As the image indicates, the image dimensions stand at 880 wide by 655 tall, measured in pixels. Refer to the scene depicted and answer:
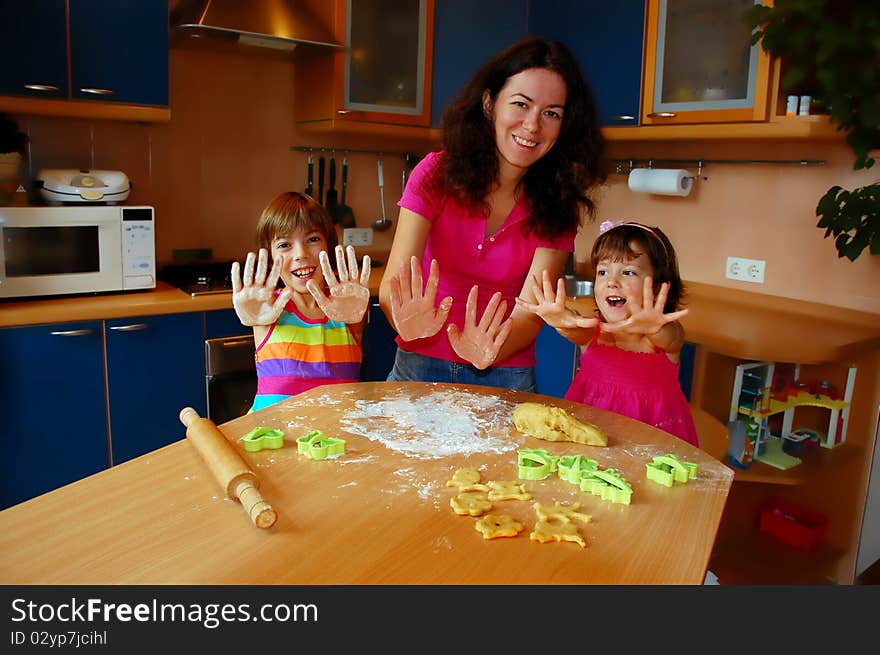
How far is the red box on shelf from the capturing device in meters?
2.26

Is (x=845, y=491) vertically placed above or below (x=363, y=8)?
below

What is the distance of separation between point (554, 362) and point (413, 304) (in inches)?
46.9

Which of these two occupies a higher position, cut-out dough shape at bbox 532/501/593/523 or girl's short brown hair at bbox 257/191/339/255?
girl's short brown hair at bbox 257/191/339/255

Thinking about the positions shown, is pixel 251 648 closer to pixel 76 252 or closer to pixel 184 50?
pixel 76 252

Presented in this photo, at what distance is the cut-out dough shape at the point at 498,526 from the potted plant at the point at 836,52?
2.01ft

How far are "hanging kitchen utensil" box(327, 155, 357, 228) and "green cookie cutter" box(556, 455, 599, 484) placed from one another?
208cm

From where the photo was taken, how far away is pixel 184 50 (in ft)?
8.55

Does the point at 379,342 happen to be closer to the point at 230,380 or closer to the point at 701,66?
the point at 230,380

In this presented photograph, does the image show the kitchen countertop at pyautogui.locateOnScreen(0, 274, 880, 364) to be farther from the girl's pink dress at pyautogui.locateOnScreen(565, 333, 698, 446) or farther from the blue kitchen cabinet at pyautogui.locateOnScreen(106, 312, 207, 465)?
the girl's pink dress at pyautogui.locateOnScreen(565, 333, 698, 446)

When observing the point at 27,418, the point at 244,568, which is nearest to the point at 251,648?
the point at 244,568

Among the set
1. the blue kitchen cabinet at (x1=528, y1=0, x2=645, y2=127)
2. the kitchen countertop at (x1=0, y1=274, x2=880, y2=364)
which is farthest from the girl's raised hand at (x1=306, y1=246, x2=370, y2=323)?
the blue kitchen cabinet at (x1=528, y1=0, x2=645, y2=127)

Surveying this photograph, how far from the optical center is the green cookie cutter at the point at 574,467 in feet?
3.39

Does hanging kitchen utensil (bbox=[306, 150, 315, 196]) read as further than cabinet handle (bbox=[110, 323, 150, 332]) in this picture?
Yes

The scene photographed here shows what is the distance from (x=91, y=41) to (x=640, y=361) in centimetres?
181
